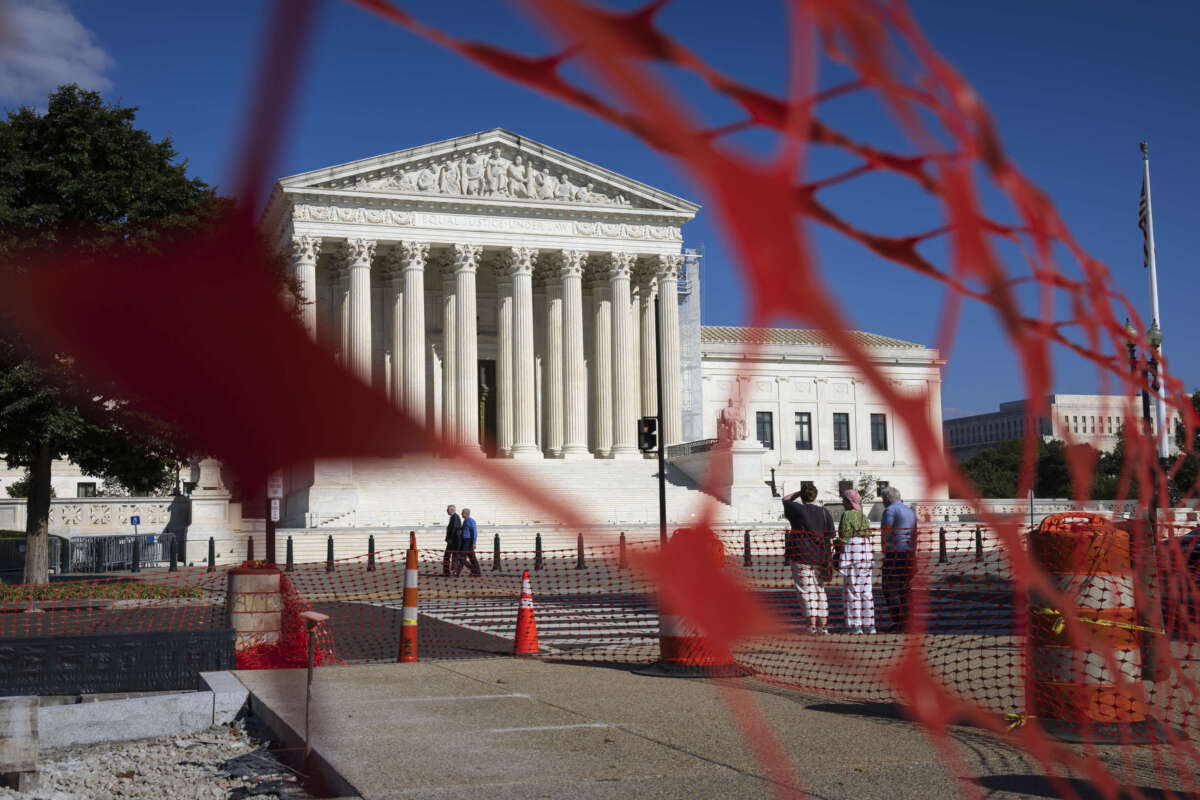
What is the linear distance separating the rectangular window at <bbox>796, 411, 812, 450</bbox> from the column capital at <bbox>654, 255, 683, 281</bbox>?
21900 millimetres

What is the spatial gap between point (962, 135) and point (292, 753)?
238 inches

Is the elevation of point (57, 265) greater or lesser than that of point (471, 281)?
lesser

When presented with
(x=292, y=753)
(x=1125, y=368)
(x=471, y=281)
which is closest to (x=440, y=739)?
(x=292, y=753)

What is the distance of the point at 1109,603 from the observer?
270 inches

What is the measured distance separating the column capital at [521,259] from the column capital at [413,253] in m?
4.02

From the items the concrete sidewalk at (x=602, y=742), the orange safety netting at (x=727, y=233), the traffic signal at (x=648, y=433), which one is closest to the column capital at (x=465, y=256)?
the traffic signal at (x=648, y=433)

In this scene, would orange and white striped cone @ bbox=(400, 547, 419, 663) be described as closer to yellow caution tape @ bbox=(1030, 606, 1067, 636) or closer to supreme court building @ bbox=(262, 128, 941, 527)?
yellow caution tape @ bbox=(1030, 606, 1067, 636)

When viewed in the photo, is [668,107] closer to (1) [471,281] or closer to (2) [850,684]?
(2) [850,684]

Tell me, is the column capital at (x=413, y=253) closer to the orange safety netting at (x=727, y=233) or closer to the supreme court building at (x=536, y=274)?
the supreme court building at (x=536, y=274)

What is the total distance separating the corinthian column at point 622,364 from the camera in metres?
55.9

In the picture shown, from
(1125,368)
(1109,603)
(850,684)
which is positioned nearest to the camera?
(1125,368)

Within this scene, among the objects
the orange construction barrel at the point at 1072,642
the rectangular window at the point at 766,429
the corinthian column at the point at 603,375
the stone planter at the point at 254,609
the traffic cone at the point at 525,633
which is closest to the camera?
the orange construction barrel at the point at 1072,642

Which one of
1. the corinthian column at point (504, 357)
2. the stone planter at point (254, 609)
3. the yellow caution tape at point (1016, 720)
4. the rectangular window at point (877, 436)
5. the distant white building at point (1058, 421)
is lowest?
the yellow caution tape at point (1016, 720)

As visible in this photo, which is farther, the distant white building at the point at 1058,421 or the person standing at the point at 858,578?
the person standing at the point at 858,578
